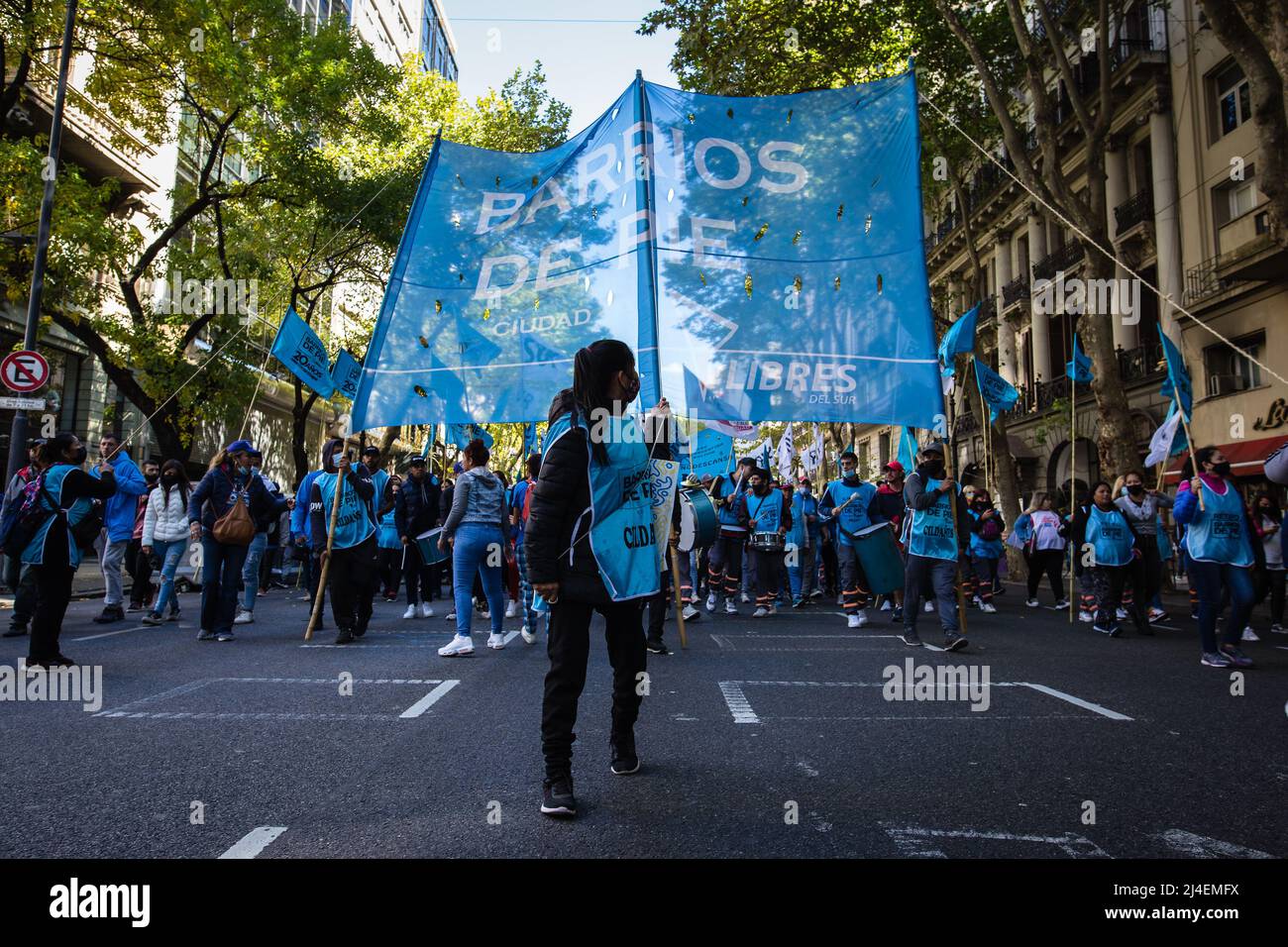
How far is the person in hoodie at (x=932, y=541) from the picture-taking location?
28.0 ft

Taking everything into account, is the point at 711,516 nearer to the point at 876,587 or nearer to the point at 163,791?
the point at 876,587

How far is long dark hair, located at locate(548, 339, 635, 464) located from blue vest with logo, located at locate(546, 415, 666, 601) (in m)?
0.06

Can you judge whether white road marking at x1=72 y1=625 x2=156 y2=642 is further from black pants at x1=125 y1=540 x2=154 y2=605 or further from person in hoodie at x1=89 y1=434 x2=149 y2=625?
black pants at x1=125 y1=540 x2=154 y2=605

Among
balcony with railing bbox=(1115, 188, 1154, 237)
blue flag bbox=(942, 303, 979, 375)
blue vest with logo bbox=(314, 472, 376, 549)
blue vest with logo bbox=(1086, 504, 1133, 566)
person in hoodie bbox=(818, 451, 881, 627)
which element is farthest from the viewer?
balcony with railing bbox=(1115, 188, 1154, 237)

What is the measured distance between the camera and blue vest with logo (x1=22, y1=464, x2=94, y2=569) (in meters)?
6.93

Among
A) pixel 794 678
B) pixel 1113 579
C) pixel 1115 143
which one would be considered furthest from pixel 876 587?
pixel 1115 143

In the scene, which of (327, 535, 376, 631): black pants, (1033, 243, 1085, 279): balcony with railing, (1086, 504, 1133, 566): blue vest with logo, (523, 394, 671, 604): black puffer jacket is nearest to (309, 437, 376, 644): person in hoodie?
(327, 535, 376, 631): black pants

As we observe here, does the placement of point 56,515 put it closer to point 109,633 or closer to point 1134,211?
point 109,633

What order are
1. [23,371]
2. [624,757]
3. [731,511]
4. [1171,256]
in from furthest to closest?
[1171,256] → [23,371] → [731,511] → [624,757]

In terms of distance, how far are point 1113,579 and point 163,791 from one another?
9.81 metres

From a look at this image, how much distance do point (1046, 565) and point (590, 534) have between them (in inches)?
503

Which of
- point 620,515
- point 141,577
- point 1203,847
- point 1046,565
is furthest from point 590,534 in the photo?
point 1046,565

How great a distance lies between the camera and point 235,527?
9.08 metres

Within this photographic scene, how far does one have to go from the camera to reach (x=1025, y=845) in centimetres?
312
